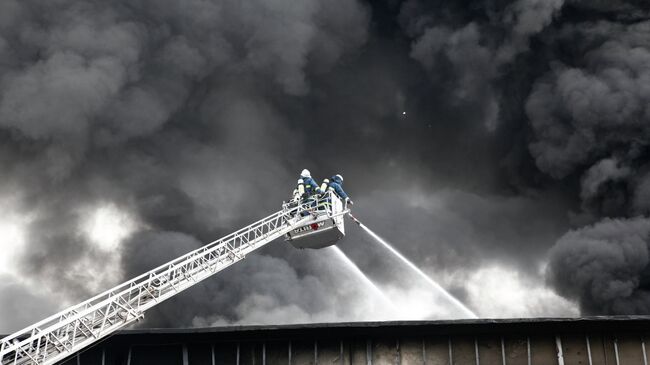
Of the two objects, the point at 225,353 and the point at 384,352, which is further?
the point at 225,353

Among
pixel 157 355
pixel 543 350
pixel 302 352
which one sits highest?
pixel 157 355

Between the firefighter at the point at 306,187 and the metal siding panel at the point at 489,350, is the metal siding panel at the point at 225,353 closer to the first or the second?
A: the metal siding panel at the point at 489,350

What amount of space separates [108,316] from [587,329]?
11830 millimetres

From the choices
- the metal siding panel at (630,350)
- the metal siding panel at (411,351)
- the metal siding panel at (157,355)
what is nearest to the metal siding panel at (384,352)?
the metal siding panel at (411,351)

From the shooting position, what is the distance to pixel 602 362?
52.4 feet

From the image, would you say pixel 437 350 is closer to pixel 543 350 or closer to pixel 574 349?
pixel 543 350

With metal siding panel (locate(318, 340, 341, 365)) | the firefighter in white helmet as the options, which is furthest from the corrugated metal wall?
the firefighter in white helmet

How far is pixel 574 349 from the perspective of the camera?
16.2m

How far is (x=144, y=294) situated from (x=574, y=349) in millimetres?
11142

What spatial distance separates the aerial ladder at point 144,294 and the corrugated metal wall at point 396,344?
0.80 metres

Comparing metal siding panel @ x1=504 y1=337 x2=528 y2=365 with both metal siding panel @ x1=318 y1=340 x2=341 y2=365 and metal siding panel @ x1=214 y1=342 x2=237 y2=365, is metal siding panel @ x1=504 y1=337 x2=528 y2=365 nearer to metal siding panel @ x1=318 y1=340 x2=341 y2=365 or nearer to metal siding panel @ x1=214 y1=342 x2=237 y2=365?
metal siding panel @ x1=318 y1=340 x2=341 y2=365

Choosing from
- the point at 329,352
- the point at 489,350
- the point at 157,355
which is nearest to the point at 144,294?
the point at 157,355

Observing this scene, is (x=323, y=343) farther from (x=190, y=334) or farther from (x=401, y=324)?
(x=190, y=334)

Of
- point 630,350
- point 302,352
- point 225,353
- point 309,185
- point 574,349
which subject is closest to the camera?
point 630,350
